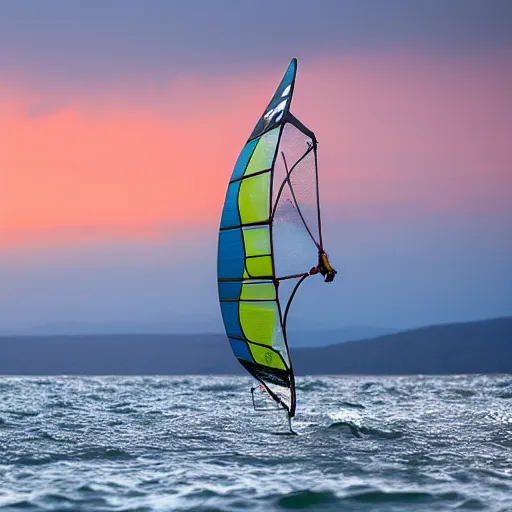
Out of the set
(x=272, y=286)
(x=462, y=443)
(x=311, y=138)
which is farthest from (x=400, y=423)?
(x=311, y=138)

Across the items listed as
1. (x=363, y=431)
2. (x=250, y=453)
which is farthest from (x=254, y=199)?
(x=363, y=431)

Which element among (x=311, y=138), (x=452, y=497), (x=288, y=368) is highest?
(x=311, y=138)

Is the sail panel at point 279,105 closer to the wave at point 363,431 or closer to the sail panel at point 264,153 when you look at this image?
the sail panel at point 264,153

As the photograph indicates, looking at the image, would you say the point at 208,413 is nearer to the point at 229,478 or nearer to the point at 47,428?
the point at 47,428

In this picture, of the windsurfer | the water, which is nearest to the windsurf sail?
the windsurfer

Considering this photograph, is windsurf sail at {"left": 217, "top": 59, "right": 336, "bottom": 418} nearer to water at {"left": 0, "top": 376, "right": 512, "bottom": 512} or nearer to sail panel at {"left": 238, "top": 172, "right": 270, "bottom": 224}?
sail panel at {"left": 238, "top": 172, "right": 270, "bottom": 224}

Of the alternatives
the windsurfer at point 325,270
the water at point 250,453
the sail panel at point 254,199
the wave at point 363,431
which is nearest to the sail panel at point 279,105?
the sail panel at point 254,199

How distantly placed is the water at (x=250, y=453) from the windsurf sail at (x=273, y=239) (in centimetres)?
93

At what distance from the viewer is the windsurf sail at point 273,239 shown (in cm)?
655

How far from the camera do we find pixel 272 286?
6469 millimetres

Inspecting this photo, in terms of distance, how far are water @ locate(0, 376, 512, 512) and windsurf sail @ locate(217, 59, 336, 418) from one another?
36.6 inches

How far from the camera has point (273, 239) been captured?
652 centimetres

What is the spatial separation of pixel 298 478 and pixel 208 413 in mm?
3765

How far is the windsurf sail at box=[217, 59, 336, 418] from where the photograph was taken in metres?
6.55
